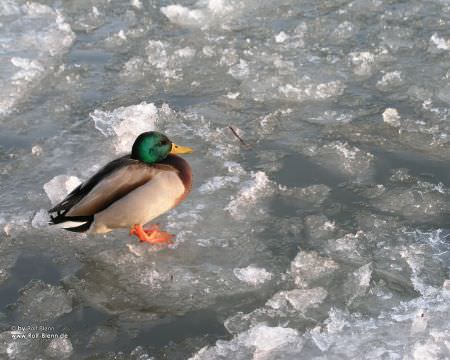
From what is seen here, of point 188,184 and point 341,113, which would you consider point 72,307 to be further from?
point 341,113

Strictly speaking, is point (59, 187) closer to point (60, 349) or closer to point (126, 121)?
point (126, 121)

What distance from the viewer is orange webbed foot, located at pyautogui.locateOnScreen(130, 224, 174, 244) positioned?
11.8 feet

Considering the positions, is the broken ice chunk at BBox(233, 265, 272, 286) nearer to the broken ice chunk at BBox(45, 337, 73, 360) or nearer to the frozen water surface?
the frozen water surface

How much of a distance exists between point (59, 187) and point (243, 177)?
114cm

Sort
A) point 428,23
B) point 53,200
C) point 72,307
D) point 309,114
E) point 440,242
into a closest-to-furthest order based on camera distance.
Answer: point 72,307 < point 440,242 < point 53,200 < point 309,114 < point 428,23

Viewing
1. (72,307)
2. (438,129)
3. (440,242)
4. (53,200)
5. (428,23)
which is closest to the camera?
(72,307)

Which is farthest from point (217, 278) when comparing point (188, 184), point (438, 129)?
point (438, 129)

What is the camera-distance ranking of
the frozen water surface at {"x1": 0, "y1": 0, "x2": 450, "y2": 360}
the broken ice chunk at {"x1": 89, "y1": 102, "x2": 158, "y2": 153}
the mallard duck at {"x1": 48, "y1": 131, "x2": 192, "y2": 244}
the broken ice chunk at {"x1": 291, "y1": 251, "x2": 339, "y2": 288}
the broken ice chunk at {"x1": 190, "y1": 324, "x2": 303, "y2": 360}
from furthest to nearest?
the broken ice chunk at {"x1": 89, "y1": 102, "x2": 158, "y2": 153}, the mallard duck at {"x1": 48, "y1": 131, "x2": 192, "y2": 244}, the broken ice chunk at {"x1": 291, "y1": 251, "x2": 339, "y2": 288}, the frozen water surface at {"x1": 0, "y1": 0, "x2": 450, "y2": 360}, the broken ice chunk at {"x1": 190, "y1": 324, "x2": 303, "y2": 360}

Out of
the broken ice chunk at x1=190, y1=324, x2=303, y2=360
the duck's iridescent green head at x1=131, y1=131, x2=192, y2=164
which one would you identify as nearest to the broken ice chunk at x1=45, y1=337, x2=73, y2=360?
the broken ice chunk at x1=190, y1=324, x2=303, y2=360

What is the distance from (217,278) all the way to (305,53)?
272cm

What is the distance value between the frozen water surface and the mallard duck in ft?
0.85

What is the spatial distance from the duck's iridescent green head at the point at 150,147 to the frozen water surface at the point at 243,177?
1.38 feet

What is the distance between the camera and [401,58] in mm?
5176

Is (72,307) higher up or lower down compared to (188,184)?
lower down
